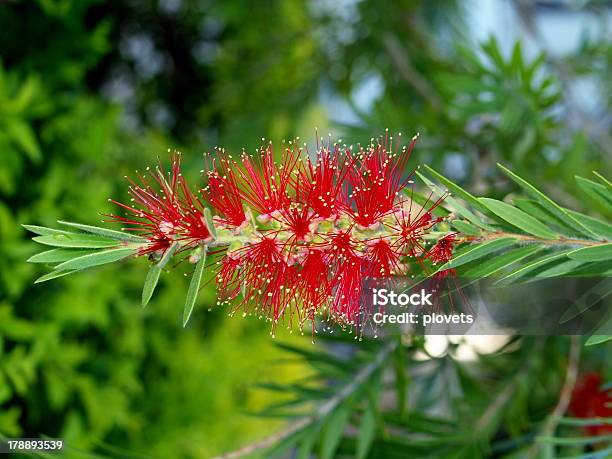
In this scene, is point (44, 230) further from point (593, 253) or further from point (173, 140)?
point (173, 140)

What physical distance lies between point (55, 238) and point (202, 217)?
102 mm

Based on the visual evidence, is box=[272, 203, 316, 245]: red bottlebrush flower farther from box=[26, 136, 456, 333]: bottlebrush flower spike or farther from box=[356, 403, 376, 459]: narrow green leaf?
box=[356, 403, 376, 459]: narrow green leaf

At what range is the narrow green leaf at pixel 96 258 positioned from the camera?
436 millimetres

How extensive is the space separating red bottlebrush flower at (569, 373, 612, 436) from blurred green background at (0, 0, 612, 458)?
26 cm

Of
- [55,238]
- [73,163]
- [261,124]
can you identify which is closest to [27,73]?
[73,163]

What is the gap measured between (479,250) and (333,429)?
0.41 meters

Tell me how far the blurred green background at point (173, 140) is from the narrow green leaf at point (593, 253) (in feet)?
1.39

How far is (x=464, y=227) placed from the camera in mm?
470

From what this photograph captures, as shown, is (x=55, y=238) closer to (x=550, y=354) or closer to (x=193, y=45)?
(x=550, y=354)

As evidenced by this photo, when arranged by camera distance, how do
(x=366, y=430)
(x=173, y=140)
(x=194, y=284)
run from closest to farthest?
(x=194, y=284)
(x=366, y=430)
(x=173, y=140)

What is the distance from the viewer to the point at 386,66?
5.52ft

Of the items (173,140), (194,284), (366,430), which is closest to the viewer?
(194,284)

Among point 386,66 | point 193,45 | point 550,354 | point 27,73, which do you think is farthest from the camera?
point 193,45

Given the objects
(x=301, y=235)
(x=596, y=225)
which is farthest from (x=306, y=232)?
(x=596, y=225)
